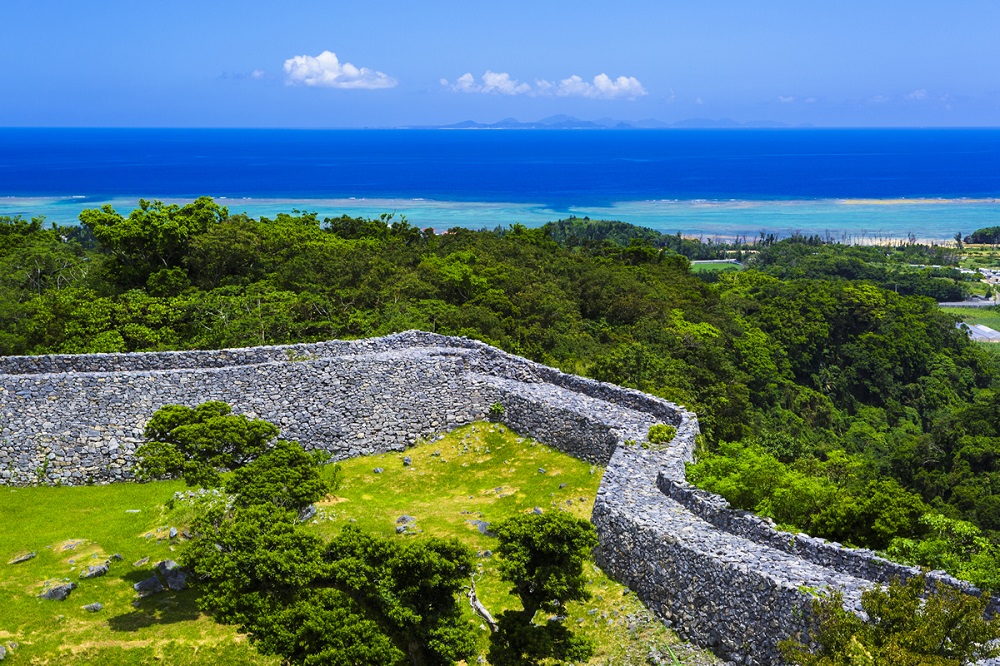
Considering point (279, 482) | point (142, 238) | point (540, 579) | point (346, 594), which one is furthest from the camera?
point (142, 238)

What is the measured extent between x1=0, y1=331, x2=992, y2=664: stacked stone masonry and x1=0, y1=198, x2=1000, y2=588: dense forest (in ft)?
3.55

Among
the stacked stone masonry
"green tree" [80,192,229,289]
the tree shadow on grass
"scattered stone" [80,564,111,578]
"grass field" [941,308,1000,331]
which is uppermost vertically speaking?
"green tree" [80,192,229,289]

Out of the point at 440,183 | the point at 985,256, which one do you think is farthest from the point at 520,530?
the point at 440,183

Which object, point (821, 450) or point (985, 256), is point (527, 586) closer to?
point (821, 450)

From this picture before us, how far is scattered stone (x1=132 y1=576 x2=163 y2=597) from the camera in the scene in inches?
565

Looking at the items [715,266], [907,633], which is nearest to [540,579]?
[907,633]

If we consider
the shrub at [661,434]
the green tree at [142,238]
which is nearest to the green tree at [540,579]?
the shrub at [661,434]

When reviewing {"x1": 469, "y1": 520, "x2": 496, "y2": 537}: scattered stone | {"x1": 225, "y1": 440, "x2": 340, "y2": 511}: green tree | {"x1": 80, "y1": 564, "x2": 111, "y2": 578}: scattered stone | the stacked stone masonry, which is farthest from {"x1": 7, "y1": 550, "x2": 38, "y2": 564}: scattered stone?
{"x1": 469, "y1": 520, "x2": 496, "y2": 537}: scattered stone

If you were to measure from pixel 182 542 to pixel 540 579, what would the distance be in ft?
25.7

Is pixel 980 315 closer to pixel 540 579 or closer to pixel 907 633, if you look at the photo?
pixel 907 633

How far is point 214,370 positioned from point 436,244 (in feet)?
83.6

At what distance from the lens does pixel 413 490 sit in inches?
766

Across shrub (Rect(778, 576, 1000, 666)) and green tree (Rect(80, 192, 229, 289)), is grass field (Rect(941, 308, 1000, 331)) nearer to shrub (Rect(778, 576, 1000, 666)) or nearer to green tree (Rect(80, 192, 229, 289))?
green tree (Rect(80, 192, 229, 289))

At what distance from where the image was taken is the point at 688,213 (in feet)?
438
